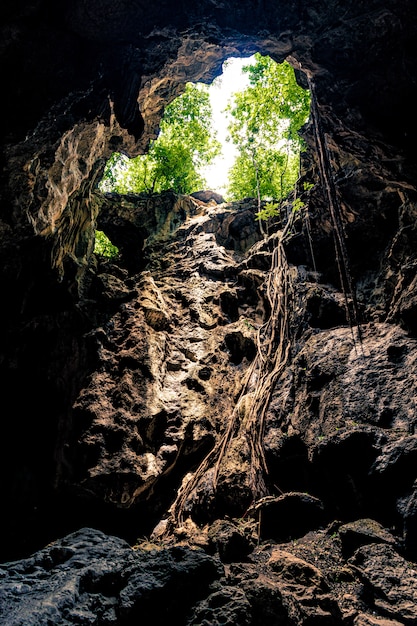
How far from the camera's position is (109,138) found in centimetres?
703

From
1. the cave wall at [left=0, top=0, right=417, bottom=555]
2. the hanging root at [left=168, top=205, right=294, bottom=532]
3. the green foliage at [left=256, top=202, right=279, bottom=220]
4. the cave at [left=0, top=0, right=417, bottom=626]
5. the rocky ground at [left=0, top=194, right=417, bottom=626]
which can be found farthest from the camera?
the green foliage at [left=256, top=202, right=279, bottom=220]

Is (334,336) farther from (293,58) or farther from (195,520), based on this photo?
(293,58)

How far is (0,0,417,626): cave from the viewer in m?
3.20

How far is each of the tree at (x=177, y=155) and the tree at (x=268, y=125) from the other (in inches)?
64.7

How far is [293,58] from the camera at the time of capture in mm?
5426

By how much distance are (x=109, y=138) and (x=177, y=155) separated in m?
7.37

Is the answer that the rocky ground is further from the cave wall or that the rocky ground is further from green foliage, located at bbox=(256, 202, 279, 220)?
the cave wall

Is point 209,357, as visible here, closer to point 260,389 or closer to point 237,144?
point 260,389

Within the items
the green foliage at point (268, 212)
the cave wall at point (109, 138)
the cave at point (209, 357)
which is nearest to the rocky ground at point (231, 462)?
the cave at point (209, 357)

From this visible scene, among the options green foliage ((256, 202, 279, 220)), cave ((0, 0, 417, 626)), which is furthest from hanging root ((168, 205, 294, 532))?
green foliage ((256, 202, 279, 220))

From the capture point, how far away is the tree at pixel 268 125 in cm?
1221

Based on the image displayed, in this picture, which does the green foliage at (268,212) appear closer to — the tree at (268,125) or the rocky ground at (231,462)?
the rocky ground at (231,462)

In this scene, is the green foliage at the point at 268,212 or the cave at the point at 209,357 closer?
the cave at the point at 209,357

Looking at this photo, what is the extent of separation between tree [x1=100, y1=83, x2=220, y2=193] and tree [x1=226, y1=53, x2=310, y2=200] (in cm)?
164
